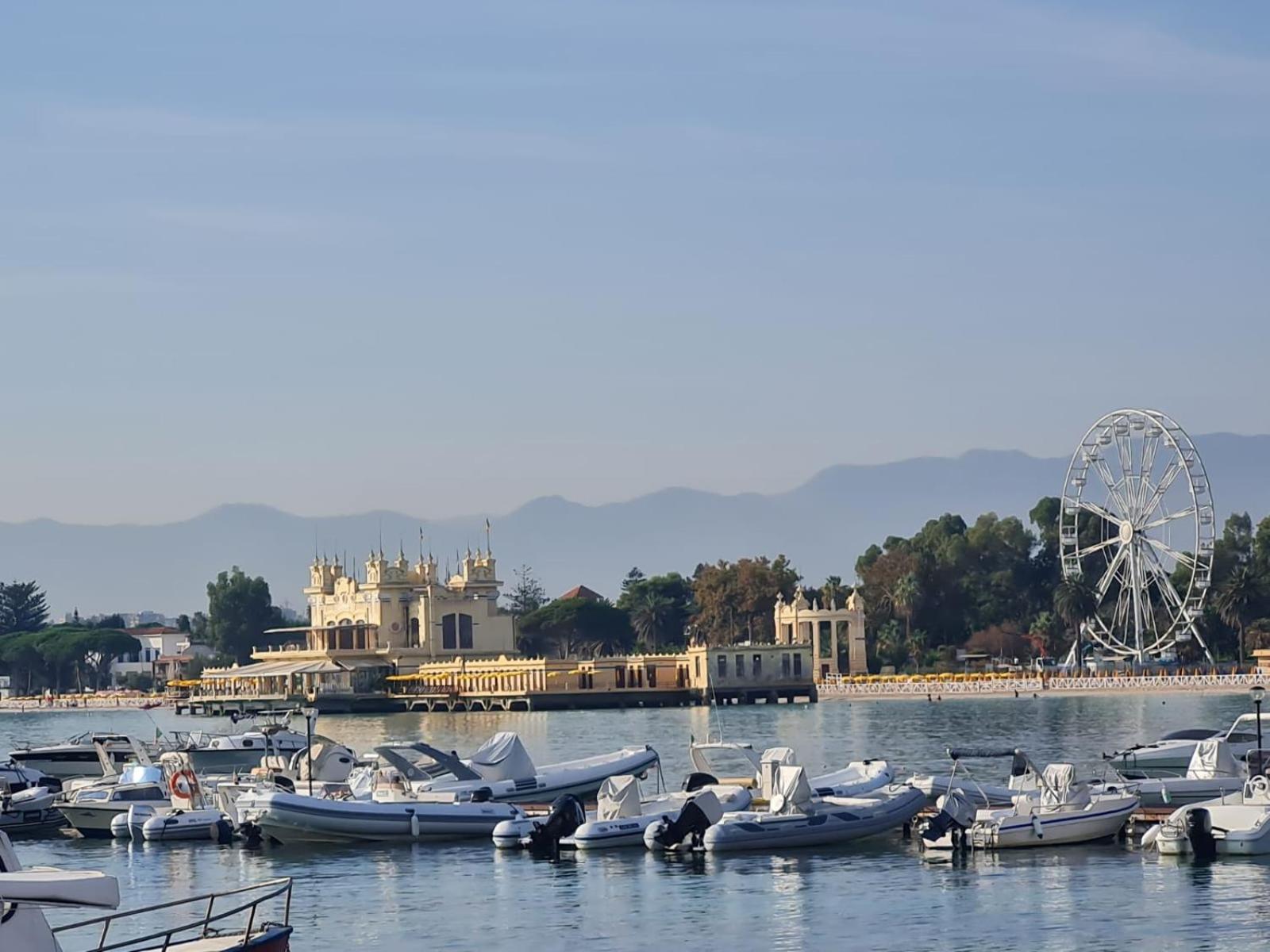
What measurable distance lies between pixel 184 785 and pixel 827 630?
13542cm

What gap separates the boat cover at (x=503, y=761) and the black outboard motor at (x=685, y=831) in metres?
10.5

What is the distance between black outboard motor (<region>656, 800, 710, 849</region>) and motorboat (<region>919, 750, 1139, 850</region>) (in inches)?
176

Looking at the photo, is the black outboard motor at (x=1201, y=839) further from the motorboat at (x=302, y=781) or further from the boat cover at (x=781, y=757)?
the motorboat at (x=302, y=781)

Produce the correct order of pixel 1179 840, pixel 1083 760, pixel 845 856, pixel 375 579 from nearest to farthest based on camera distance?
Answer: pixel 1179 840, pixel 845 856, pixel 1083 760, pixel 375 579

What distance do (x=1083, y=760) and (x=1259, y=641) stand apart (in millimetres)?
100361

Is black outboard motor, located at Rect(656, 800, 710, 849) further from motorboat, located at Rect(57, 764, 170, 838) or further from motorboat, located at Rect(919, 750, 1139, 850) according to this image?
motorboat, located at Rect(57, 764, 170, 838)

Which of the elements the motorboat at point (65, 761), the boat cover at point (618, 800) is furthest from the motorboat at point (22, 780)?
the boat cover at point (618, 800)

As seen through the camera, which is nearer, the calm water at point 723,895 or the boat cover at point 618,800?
the calm water at point 723,895

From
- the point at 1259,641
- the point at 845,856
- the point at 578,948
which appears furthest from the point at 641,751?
the point at 1259,641

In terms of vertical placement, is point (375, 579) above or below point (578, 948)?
above

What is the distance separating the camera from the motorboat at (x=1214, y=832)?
42594 millimetres

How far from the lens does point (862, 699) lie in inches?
6531

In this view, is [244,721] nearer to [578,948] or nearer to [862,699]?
[578,948]

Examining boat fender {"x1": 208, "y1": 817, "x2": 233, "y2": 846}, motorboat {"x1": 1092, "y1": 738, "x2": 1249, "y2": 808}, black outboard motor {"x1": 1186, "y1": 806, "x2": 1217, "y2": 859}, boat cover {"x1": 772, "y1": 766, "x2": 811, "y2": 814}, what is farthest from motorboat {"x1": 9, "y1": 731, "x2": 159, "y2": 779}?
black outboard motor {"x1": 1186, "y1": 806, "x2": 1217, "y2": 859}
